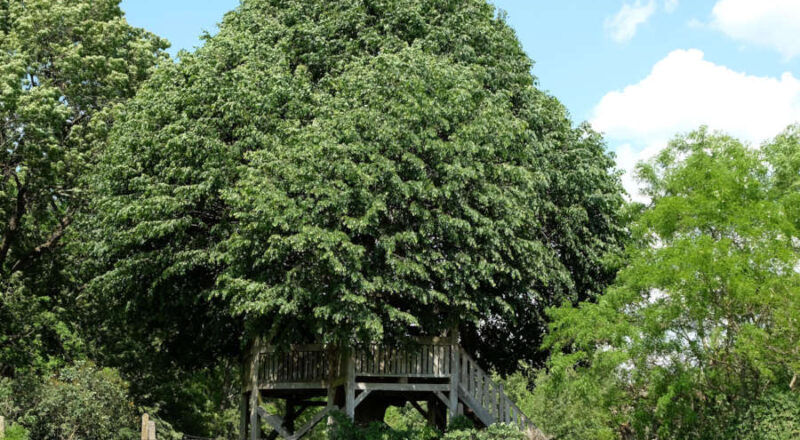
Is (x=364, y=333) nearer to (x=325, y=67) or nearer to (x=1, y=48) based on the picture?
(x=325, y=67)

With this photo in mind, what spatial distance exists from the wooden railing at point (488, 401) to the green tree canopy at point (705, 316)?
3.60 ft

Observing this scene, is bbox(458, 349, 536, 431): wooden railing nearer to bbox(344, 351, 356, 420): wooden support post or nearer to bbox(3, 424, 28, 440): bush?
bbox(344, 351, 356, 420): wooden support post

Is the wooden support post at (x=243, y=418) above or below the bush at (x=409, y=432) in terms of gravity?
above

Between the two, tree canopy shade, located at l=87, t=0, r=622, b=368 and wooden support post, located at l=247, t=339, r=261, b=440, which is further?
wooden support post, located at l=247, t=339, r=261, b=440

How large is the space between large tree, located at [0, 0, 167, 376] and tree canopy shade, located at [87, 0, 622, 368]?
169 inches

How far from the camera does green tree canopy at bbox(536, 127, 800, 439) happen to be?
19031mm

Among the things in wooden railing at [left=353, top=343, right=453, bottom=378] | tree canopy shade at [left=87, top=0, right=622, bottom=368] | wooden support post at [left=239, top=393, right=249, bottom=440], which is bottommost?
wooden support post at [left=239, top=393, right=249, bottom=440]

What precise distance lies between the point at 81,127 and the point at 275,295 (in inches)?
500

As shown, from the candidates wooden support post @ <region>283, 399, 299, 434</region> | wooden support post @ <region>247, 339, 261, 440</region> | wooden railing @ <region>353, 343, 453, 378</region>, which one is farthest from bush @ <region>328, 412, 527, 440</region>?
wooden support post @ <region>283, 399, 299, 434</region>

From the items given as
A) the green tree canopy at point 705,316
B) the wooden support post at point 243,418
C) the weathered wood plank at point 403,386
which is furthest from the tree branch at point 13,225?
the green tree canopy at point 705,316

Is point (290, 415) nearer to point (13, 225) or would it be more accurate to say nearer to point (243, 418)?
point (243, 418)

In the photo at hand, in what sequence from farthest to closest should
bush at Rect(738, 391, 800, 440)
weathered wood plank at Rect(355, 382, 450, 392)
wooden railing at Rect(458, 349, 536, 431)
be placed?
wooden railing at Rect(458, 349, 536, 431)
weathered wood plank at Rect(355, 382, 450, 392)
bush at Rect(738, 391, 800, 440)

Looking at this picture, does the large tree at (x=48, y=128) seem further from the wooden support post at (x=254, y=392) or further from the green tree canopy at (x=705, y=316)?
the green tree canopy at (x=705, y=316)

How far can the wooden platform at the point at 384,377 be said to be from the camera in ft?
70.6
